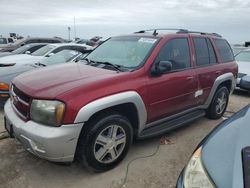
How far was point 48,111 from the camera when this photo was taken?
2.71m

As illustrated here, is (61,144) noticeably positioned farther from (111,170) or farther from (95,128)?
(111,170)

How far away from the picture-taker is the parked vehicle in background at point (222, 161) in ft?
5.20

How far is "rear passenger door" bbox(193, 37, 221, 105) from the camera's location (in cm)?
436

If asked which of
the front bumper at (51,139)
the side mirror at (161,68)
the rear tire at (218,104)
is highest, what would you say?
the side mirror at (161,68)

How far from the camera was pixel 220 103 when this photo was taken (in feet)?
17.0

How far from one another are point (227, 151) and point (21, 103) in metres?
2.32

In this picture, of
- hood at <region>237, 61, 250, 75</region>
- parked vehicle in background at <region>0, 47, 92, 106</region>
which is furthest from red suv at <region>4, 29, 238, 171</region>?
hood at <region>237, 61, 250, 75</region>

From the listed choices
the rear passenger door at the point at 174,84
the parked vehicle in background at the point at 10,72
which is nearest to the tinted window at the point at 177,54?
the rear passenger door at the point at 174,84

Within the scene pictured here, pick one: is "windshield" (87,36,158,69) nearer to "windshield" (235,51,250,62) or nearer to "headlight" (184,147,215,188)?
"headlight" (184,147,215,188)

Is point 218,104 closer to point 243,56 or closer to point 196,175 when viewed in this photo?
point 196,175

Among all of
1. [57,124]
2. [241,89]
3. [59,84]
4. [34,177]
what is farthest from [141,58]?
[241,89]

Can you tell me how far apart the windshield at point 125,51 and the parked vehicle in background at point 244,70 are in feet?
15.5

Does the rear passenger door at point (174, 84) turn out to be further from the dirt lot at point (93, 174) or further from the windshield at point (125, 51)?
the dirt lot at point (93, 174)

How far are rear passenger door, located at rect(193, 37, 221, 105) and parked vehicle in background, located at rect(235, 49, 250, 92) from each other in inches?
124
